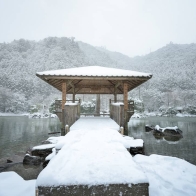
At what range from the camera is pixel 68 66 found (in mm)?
71250

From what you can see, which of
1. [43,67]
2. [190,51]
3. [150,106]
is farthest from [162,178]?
[190,51]

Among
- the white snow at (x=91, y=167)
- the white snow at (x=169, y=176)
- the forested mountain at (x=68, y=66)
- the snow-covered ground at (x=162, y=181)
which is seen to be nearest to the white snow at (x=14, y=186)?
the snow-covered ground at (x=162, y=181)

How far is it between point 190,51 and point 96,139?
108141mm

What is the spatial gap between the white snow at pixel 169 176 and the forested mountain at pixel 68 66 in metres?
42.7

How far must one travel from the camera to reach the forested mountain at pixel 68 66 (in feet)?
156

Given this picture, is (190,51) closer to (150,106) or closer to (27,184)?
(150,106)

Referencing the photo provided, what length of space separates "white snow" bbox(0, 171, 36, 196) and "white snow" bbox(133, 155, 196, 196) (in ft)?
8.13

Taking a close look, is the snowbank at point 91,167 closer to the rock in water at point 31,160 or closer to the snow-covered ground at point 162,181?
the snow-covered ground at point 162,181

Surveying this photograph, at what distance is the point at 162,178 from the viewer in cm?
388

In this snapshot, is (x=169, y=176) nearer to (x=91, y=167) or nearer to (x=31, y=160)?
(x=91, y=167)

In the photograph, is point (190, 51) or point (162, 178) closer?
point (162, 178)

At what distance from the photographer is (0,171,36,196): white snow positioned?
10.3 ft

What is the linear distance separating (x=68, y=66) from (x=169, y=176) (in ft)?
233

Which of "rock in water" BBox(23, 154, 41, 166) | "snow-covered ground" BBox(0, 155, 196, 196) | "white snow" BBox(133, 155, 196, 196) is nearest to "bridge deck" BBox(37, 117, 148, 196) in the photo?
"snow-covered ground" BBox(0, 155, 196, 196)
